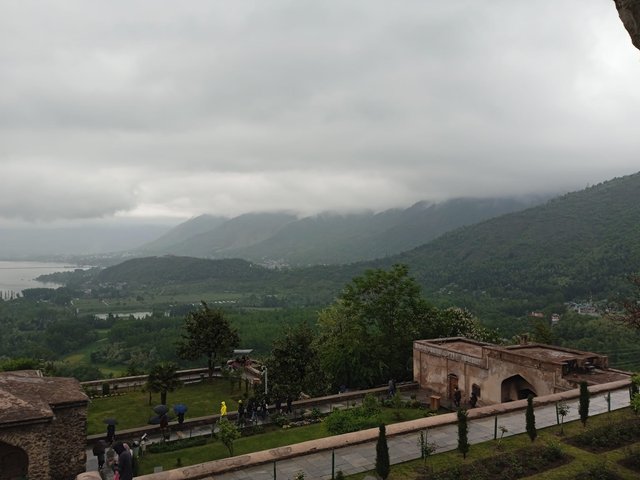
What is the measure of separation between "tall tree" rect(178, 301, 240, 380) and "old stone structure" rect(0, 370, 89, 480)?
54.2 feet

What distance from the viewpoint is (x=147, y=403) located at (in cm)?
3350

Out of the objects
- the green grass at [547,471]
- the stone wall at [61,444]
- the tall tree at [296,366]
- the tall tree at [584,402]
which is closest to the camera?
the green grass at [547,471]

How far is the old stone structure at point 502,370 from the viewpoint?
2612cm

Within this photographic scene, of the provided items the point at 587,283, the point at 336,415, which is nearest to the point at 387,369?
the point at 336,415

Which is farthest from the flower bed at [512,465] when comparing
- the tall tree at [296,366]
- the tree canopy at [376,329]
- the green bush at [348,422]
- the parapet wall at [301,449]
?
the tree canopy at [376,329]

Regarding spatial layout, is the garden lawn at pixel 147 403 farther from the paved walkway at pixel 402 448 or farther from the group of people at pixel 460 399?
the group of people at pixel 460 399

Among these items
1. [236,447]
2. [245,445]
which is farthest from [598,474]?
[236,447]

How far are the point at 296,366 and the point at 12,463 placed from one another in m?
17.9

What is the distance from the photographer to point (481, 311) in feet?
424

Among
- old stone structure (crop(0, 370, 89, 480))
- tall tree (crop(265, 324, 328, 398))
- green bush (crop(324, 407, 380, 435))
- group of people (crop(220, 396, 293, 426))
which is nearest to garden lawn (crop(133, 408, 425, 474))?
green bush (crop(324, 407, 380, 435))

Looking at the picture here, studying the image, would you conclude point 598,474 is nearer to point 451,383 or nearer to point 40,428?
point 451,383

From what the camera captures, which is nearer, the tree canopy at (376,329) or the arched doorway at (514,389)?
the arched doorway at (514,389)

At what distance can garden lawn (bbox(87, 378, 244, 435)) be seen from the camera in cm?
2992

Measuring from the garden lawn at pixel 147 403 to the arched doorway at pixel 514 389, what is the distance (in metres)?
17.5
